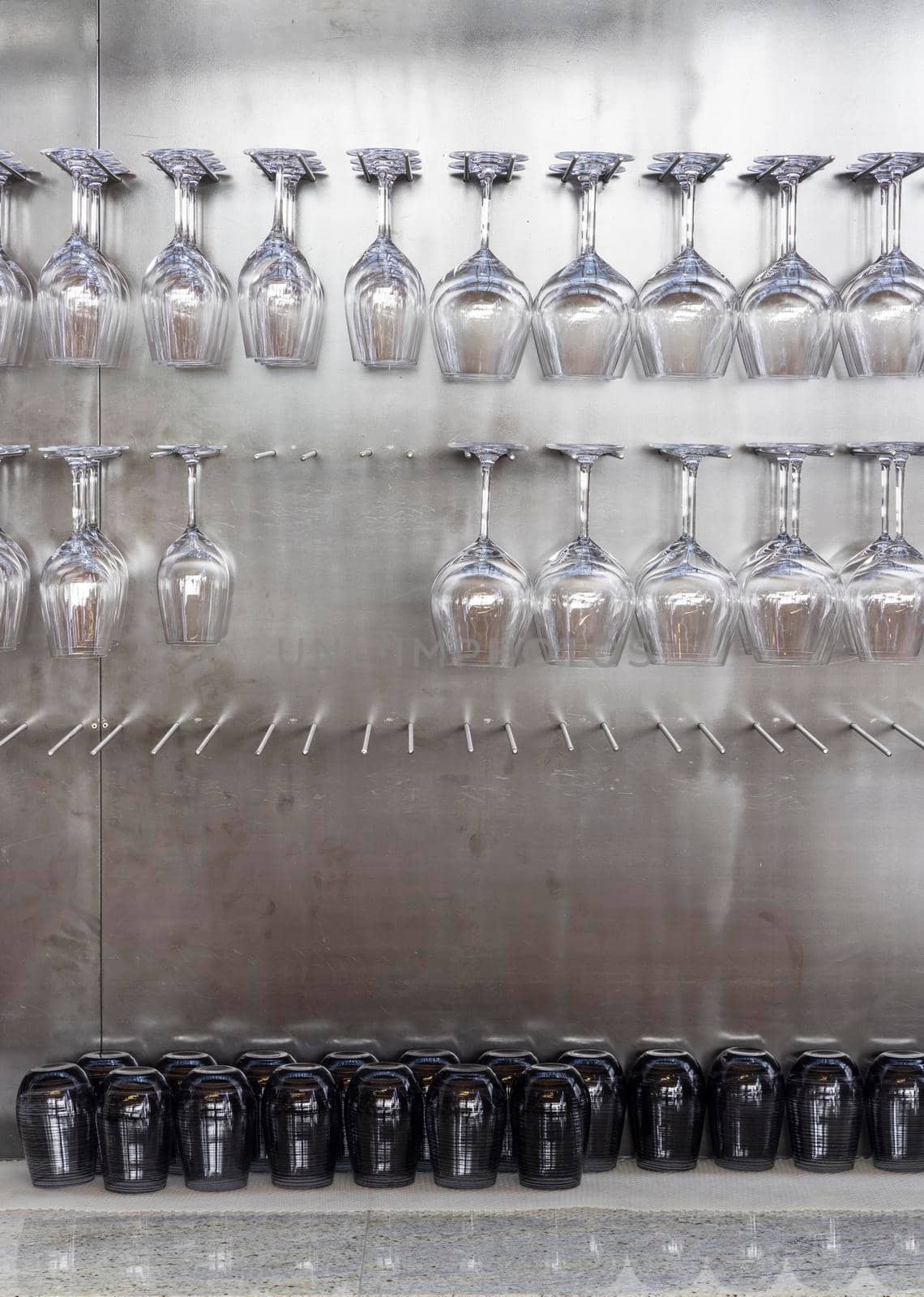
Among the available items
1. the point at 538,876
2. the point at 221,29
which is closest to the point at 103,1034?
the point at 538,876

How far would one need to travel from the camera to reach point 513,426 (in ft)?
5.70

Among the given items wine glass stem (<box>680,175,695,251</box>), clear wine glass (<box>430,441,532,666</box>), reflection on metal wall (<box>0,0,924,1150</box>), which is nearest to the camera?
clear wine glass (<box>430,441,532,666</box>)

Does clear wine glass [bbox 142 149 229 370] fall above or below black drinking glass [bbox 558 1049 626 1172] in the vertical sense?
above

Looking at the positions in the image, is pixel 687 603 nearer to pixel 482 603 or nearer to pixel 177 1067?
pixel 482 603

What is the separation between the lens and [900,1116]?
5.33 ft

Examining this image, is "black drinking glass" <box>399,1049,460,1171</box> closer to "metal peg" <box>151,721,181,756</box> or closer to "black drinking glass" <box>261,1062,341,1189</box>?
"black drinking glass" <box>261,1062,341,1189</box>

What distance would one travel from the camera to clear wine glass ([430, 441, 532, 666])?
59.6 inches

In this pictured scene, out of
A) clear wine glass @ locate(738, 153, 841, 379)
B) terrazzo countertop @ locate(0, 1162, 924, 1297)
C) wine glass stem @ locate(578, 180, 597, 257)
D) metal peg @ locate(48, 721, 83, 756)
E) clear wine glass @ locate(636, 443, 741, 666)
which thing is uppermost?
wine glass stem @ locate(578, 180, 597, 257)

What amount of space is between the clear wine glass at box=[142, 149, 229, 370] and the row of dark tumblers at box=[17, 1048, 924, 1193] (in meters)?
0.93

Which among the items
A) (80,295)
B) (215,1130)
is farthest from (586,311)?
(215,1130)

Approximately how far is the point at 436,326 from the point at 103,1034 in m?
1.11

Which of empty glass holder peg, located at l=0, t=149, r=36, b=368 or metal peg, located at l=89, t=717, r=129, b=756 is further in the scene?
metal peg, located at l=89, t=717, r=129, b=756

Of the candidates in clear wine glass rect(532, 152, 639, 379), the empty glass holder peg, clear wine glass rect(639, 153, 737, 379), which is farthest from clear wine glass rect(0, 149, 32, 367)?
clear wine glass rect(639, 153, 737, 379)

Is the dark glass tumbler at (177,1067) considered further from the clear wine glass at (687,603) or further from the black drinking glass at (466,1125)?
the clear wine glass at (687,603)
